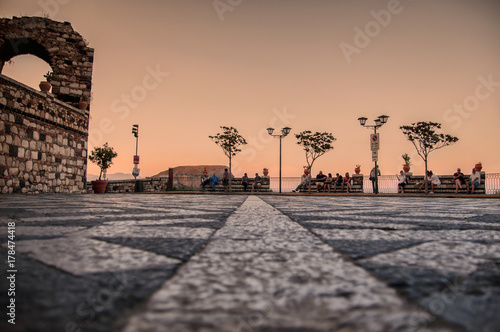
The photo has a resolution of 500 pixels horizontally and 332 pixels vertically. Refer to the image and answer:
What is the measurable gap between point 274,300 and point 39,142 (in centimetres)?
1037

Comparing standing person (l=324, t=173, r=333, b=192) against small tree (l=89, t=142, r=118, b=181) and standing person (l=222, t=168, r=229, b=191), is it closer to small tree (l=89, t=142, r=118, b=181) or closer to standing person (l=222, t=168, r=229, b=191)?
standing person (l=222, t=168, r=229, b=191)

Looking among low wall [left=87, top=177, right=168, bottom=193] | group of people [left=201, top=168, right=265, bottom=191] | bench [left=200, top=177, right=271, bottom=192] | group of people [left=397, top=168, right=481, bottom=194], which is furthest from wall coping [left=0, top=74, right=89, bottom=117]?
group of people [left=397, top=168, right=481, bottom=194]

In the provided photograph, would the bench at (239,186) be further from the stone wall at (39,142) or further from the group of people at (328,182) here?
the stone wall at (39,142)

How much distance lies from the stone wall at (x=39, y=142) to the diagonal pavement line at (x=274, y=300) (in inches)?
350

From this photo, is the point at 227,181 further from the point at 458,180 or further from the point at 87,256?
the point at 87,256

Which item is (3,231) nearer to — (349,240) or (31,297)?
(31,297)

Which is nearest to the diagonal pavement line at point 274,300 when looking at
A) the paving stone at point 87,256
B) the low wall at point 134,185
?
the paving stone at point 87,256

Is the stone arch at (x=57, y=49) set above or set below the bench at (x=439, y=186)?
above

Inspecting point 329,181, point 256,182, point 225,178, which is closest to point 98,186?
point 225,178

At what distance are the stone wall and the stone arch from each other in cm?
98

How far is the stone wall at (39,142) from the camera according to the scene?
24.5 ft

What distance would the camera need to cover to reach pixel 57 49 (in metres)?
10.6

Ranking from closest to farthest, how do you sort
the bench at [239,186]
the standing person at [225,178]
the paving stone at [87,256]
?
1. the paving stone at [87,256]
2. the standing person at [225,178]
3. the bench at [239,186]

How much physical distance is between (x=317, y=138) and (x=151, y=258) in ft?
77.7
